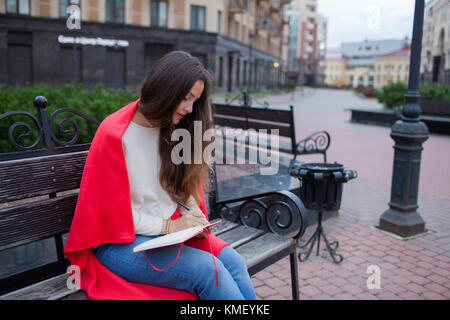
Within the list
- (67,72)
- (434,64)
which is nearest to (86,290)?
(67,72)

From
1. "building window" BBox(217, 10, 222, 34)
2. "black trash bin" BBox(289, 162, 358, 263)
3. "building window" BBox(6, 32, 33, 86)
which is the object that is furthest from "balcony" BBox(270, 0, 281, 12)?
"black trash bin" BBox(289, 162, 358, 263)

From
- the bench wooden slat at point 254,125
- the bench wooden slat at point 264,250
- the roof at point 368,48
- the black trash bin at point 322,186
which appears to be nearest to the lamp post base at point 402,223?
the black trash bin at point 322,186

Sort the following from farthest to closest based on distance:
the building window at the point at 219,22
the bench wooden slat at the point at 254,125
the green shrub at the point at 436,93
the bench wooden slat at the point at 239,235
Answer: the building window at the point at 219,22, the green shrub at the point at 436,93, the bench wooden slat at the point at 254,125, the bench wooden slat at the point at 239,235

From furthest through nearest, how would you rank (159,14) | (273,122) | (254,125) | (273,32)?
(273,32)
(159,14)
(273,122)
(254,125)

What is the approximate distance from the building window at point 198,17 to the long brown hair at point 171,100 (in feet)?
107

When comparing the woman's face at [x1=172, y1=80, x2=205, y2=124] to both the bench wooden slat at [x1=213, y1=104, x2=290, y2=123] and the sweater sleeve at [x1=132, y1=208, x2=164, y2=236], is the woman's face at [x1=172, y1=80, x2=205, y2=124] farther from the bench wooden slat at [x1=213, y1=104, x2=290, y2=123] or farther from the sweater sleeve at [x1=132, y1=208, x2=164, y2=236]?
the bench wooden slat at [x1=213, y1=104, x2=290, y2=123]

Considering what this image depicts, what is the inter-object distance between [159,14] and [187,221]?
31554mm

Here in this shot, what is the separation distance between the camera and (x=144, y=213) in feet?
6.87

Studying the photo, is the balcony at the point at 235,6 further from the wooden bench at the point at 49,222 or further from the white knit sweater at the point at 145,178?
the white knit sweater at the point at 145,178

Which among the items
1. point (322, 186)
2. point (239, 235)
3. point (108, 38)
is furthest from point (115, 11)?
point (239, 235)

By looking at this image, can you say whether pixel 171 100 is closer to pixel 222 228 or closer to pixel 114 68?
pixel 222 228

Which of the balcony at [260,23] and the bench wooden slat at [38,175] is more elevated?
the balcony at [260,23]

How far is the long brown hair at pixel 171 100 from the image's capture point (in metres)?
1.95

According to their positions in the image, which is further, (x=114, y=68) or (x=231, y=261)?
(x=114, y=68)
